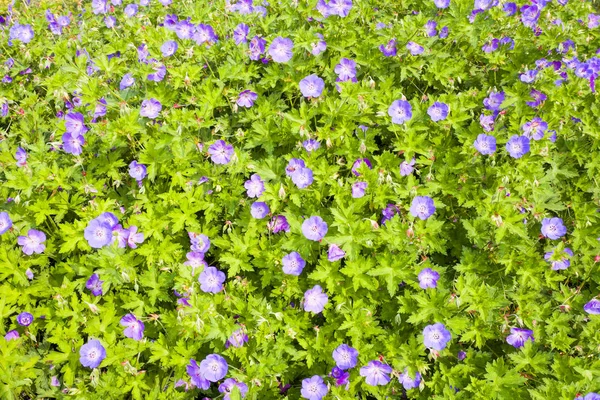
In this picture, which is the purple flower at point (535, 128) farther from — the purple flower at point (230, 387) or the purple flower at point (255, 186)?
the purple flower at point (230, 387)

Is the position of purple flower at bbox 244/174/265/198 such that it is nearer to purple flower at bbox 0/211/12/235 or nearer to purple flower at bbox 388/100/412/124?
purple flower at bbox 388/100/412/124

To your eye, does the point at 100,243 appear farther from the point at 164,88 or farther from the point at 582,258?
the point at 582,258

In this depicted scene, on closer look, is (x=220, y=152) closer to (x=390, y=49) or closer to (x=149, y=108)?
(x=149, y=108)

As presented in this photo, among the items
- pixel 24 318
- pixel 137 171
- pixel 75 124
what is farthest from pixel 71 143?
pixel 24 318

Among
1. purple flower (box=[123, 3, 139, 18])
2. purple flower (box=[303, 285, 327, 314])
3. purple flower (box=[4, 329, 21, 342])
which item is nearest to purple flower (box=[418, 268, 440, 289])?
purple flower (box=[303, 285, 327, 314])

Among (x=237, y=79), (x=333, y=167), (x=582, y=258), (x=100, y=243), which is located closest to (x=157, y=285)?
(x=100, y=243)

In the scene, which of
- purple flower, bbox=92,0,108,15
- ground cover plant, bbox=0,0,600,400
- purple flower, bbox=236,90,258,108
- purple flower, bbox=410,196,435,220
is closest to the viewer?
ground cover plant, bbox=0,0,600,400

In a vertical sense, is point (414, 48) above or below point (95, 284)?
above
